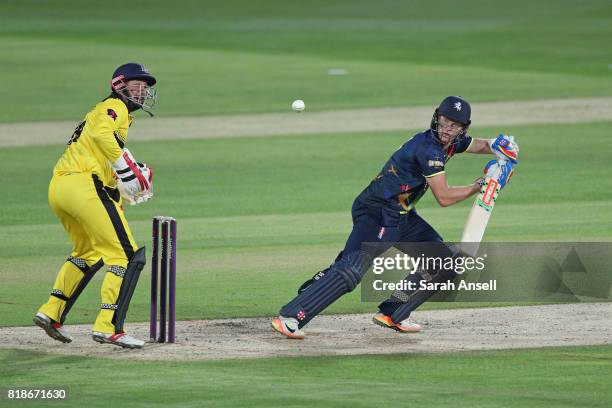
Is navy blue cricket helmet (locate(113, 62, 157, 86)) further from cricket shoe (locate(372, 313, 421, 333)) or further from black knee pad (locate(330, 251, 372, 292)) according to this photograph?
cricket shoe (locate(372, 313, 421, 333))

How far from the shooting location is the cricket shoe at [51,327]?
934 centimetres

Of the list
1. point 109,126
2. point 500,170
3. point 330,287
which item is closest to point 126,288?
point 109,126

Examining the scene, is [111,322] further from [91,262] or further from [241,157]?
[241,157]

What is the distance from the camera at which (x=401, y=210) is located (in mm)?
9680

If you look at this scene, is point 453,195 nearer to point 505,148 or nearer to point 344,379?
point 505,148

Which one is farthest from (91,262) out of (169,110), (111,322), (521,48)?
(521,48)

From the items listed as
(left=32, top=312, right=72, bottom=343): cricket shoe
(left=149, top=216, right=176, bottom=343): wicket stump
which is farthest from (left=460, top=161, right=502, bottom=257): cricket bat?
A: (left=32, top=312, right=72, bottom=343): cricket shoe

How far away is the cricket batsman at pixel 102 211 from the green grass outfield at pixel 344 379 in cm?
38

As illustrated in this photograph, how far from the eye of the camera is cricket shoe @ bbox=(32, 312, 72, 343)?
934 cm

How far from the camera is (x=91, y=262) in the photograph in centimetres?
955

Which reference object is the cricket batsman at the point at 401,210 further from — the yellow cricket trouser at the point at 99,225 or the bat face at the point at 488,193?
the yellow cricket trouser at the point at 99,225

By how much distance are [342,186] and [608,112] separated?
791 centimetres

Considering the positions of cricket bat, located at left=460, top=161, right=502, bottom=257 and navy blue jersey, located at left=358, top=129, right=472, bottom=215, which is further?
cricket bat, located at left=460, top=161, right=502, bottom=257

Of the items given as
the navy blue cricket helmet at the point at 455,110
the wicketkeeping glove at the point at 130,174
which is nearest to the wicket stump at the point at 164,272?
the wicketkeeping glove at the point at 130,174
